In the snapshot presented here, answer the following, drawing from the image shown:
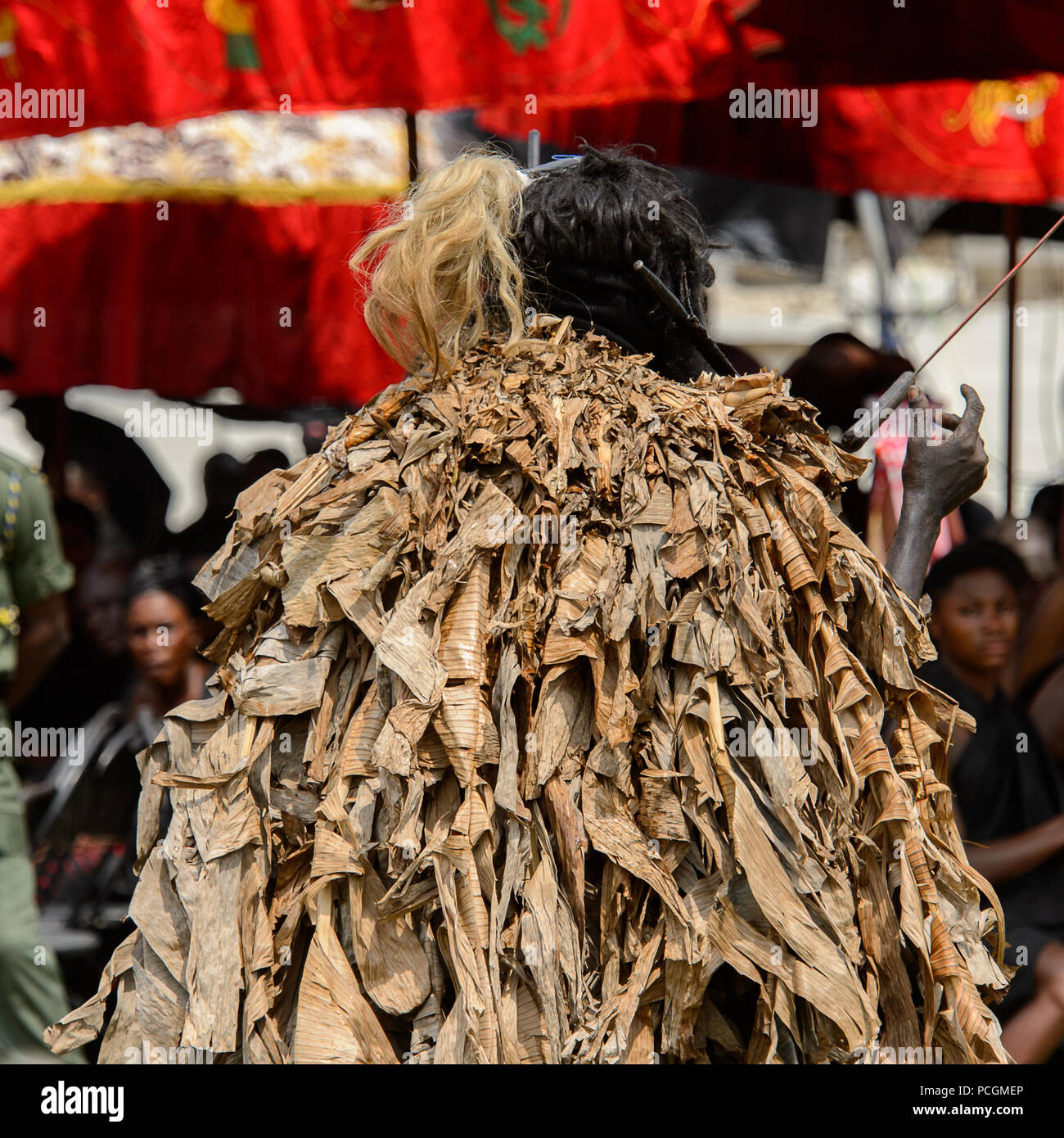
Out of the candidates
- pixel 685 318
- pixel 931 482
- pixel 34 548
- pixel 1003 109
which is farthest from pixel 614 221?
pixel 1003 109

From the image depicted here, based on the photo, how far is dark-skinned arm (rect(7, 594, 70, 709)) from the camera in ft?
10.3

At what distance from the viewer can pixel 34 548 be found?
296cm

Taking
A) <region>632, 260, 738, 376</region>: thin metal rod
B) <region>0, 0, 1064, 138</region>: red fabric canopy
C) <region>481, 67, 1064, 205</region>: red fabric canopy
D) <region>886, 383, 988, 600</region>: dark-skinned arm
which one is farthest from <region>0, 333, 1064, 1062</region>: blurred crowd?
<region>632, 260, 738, 376</region>: thin metal rod

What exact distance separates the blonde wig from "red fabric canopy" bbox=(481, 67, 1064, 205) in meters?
1.86

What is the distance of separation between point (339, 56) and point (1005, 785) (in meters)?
2.29

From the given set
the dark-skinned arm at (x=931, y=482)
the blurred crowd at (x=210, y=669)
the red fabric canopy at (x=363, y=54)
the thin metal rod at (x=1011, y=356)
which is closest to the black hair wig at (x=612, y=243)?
the dark-skinned arm at (x=931, y=482)

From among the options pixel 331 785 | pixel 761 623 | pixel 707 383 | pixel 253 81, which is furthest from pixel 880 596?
pixel 253 81

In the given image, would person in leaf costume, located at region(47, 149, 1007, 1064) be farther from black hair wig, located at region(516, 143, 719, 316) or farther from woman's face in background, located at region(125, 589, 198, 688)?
woman's face in background, located at region(125, 589, 198, 688)

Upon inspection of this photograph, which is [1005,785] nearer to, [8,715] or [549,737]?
[549,737]

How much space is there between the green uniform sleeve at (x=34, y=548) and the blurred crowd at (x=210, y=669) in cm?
4

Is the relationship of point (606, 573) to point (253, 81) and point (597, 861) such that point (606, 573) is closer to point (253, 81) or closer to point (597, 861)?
point (597, 861)

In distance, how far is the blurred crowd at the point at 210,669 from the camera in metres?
3.14

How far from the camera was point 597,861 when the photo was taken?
129 centimetres

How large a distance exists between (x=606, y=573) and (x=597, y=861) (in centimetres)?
29
